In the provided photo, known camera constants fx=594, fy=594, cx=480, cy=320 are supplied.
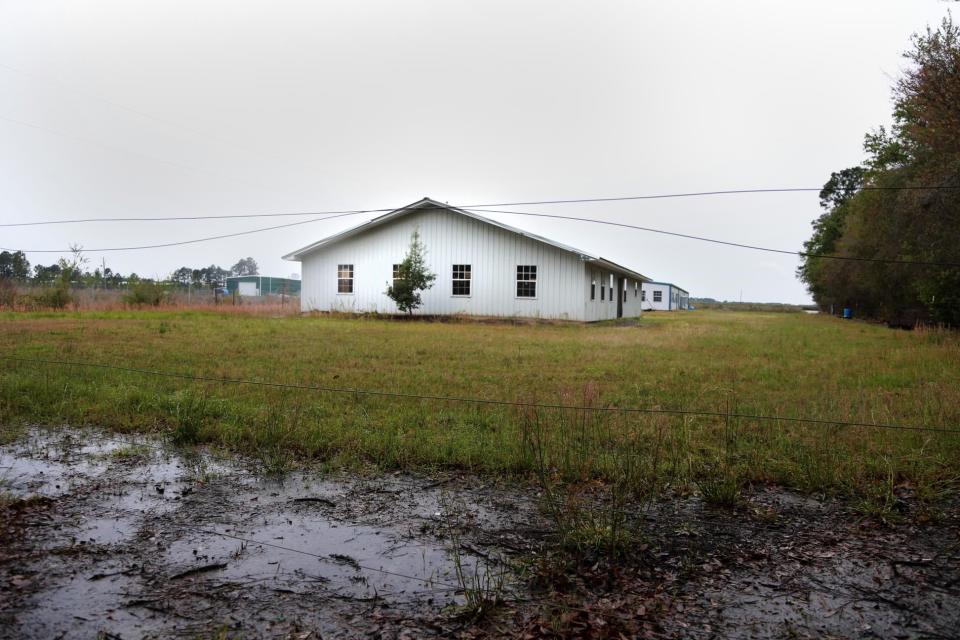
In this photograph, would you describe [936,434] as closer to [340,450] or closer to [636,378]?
[636,378]

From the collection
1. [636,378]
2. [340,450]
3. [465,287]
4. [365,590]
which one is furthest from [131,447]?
[465,287]

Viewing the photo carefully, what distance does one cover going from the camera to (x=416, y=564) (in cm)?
359

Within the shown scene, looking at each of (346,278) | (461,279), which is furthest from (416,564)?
(346,278)

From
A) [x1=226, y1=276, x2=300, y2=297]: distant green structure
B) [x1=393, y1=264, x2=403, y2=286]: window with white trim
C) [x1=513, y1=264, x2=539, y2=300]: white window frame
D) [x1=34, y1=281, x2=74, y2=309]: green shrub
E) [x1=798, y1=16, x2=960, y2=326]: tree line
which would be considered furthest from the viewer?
[x1=226, y1=276, x2=300, y2=297]: distant green structure

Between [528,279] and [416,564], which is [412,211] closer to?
[528,279]

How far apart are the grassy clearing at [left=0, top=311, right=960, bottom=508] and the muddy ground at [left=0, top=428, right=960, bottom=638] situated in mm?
452

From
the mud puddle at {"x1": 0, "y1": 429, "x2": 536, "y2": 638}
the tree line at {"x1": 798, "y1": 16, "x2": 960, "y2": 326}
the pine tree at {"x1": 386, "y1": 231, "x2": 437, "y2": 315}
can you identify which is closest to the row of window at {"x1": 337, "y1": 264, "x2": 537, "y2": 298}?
the pine tree at {"x1": 386, "y1": 231, "x2": 437, "y2": 315}

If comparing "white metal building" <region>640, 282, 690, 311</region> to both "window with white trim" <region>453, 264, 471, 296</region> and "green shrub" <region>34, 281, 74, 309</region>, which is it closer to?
"window with white trim" <region>453, 264, 471, 296</region>

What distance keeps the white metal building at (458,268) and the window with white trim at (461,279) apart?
4 centimetres

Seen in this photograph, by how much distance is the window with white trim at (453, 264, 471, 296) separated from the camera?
26500 mm

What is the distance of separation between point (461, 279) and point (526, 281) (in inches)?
116

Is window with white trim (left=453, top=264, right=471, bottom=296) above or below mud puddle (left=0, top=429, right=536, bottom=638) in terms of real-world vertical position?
above

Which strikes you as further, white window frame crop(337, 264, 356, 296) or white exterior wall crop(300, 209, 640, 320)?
white window frame crop(337, 264, 356, 296)

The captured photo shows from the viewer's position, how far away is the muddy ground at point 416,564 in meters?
2.93
